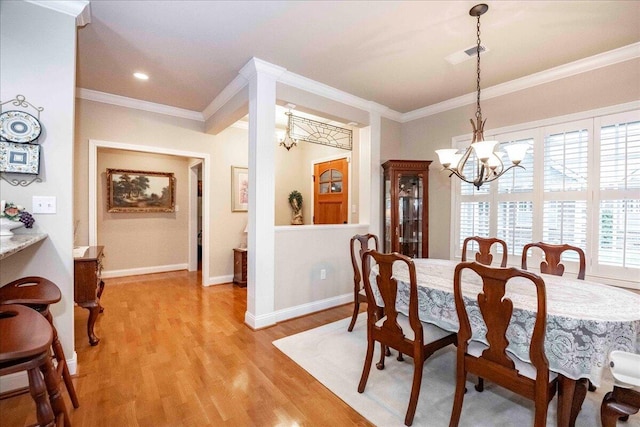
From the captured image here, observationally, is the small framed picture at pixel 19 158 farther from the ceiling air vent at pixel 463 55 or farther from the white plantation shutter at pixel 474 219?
the white plantation shutter at pixel 474 219

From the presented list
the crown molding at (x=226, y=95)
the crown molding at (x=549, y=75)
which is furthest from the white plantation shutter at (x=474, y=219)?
the crown molding at (x=226, y=95)

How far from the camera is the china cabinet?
3980mm

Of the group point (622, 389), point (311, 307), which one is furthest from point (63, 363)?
point (622, 389)

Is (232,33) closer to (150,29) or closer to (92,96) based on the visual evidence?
(150,29)

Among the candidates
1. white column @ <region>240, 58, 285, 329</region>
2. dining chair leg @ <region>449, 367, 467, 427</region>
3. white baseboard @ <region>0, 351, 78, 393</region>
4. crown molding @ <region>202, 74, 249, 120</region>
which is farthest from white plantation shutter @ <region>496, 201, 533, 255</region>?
white baseboard @ <region>0, 351, 78, 393</region>

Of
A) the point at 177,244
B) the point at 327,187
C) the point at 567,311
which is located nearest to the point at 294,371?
the point at 567,311

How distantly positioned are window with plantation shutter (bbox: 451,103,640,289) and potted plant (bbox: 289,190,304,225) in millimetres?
3158

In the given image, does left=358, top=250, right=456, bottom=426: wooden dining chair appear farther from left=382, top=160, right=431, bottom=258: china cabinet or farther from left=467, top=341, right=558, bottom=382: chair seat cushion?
left=382, top=160, right=431, bottom=258: china cabinet

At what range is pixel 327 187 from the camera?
5.32 metres

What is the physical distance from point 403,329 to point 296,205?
404 cm

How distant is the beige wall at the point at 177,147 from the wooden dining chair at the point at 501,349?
3985mm

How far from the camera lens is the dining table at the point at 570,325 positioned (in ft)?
4.48

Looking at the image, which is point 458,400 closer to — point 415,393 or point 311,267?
point 415,393

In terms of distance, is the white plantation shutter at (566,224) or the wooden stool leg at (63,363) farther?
the white plantation shutter at (566,224)
